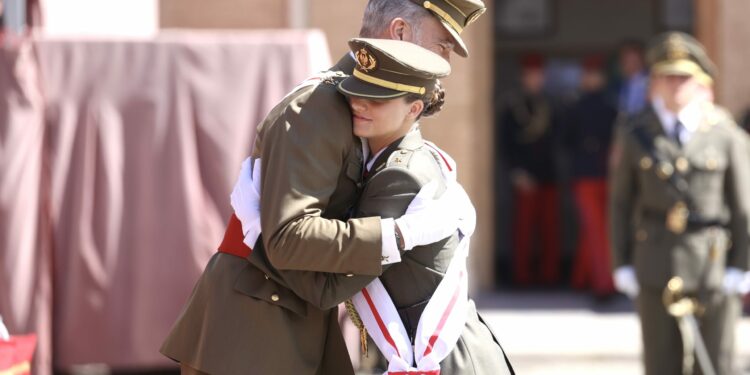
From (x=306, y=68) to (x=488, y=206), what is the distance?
5.22 metres

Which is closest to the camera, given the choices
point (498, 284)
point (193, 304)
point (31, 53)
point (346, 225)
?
point (346, 225)

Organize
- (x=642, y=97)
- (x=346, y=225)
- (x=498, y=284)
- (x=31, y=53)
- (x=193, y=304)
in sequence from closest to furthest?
1. (x=346, y=225)
2. (x=193, y=304)
3. (x=31, y=53)
4. (x=642, y=97)
5. (x=498, y=284)

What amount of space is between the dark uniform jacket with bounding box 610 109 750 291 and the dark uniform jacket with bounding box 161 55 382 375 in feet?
9.97

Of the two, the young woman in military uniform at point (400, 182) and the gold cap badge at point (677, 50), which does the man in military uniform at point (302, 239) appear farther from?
the gold cap badge at point (677, 50)

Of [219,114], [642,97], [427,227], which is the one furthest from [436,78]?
[642,97]

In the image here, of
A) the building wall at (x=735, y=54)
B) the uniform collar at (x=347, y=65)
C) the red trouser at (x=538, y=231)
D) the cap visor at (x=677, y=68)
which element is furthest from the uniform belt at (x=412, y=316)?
the red trouser at (x=538, y=231)

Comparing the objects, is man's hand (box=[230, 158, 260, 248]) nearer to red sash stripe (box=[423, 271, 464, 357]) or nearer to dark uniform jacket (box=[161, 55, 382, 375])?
dark uniform jacket (box=[161, 55, 382, 375])

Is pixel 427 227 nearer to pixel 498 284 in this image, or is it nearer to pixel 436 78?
pixel 436 78

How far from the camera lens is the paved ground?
8945 millimetres

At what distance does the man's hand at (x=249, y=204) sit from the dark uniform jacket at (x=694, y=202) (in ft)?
10.7

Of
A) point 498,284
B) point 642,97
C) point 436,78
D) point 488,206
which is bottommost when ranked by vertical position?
point 498,284

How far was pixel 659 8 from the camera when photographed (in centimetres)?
1292

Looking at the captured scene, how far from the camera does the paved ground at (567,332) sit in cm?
895

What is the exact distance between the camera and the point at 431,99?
3.85 m
